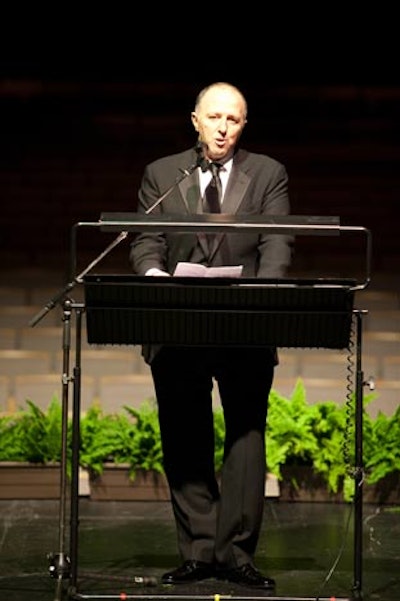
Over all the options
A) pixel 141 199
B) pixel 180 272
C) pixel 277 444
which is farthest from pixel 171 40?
pixel 180 272

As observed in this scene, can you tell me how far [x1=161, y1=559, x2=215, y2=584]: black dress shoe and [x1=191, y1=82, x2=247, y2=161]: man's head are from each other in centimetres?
131

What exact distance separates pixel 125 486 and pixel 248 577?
1.74m

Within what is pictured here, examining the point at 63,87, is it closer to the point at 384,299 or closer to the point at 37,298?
the point at 37,298

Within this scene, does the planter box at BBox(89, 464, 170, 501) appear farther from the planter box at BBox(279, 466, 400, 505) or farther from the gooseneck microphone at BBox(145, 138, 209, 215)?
the gooseneck microphone at BBox(145, 138, 209, 215)

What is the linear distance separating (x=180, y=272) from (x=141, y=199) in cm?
54

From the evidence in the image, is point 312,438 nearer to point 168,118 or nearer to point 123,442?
point 123,442

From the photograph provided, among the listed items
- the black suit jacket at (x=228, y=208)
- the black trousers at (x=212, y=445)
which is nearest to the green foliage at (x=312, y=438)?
the black trousers at (x=212, y=445)

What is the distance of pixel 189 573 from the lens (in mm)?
4355

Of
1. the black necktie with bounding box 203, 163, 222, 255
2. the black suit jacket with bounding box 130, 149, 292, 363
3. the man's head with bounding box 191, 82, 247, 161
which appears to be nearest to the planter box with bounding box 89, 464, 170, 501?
the black suit jacket with bounding box 130, 149, 292, 363

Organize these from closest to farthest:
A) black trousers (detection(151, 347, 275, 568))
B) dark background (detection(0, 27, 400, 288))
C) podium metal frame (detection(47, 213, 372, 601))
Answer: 1. podium metal frame (detection(47, 213, 372, 601))
2. black trousers (detection(151, 347, 275, 568))
3. dark background (detection(0, 27, 400, 288))

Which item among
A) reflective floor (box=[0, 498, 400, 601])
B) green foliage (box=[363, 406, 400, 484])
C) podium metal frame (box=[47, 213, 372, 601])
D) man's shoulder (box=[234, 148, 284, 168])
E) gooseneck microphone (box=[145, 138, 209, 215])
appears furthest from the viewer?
green foliage (box=[363, 406, 400, 484])

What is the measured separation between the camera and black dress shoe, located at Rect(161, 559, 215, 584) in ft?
14.3

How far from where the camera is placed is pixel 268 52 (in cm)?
751

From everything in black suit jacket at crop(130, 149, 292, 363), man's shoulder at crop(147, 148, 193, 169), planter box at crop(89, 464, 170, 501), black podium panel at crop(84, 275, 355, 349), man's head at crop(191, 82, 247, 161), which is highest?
man's head at crop(191, 82, 247, 161)
